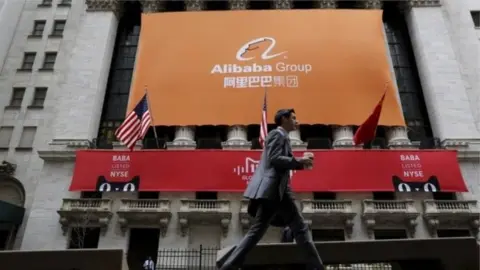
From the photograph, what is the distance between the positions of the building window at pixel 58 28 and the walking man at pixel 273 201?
34544mm

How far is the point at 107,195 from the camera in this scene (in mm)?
27250

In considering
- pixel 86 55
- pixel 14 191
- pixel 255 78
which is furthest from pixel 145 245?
pixel 86 55

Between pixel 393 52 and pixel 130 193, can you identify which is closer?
pixel 130 193

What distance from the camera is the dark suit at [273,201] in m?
6.38

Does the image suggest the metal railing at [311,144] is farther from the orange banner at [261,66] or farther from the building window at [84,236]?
the building window at [84,236]

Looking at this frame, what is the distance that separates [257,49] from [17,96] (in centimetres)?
1955

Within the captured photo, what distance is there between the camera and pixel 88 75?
32250 millimetres

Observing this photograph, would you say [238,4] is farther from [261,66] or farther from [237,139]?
[237,139]

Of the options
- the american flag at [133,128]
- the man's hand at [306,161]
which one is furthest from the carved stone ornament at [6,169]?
the man's hand at [306,161]

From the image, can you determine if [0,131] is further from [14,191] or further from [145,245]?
[145,245]

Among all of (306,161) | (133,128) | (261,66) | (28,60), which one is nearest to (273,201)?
(306,161)

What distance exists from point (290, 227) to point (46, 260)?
16.1 ft

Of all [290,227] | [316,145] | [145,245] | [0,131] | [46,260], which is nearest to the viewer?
[290,227]

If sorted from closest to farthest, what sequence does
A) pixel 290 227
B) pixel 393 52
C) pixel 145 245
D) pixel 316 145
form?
pixel 290 227 < pixel 145 245 < pixel 316 145 < pixel 393 52
